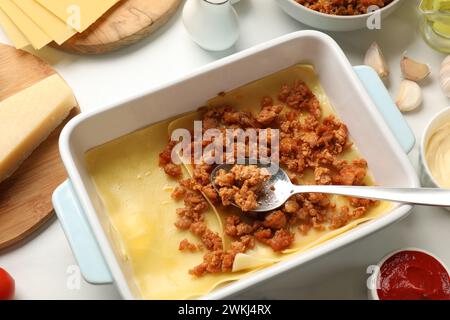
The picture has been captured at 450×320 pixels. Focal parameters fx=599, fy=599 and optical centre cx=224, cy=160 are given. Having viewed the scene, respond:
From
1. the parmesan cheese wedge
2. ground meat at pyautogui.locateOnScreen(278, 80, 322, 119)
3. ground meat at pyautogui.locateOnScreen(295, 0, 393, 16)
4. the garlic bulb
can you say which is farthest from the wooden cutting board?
the garlic bulb

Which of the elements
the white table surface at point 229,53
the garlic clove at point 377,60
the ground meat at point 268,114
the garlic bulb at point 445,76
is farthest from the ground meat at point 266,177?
the garlic bulb at point 445,76

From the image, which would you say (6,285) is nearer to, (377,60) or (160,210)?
(160,210)

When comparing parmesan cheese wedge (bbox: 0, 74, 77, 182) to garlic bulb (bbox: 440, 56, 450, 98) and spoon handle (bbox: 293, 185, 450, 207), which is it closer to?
spoon handle (bbox: 293, 185, 450, 207)

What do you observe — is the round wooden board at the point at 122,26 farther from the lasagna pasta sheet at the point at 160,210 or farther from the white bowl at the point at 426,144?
the white bowl at the point at 426,144

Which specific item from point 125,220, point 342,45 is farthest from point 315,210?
point 342,45

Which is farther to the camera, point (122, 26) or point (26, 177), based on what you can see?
point (122, 26)

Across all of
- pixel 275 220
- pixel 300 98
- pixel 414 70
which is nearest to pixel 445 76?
pixel 414 70
